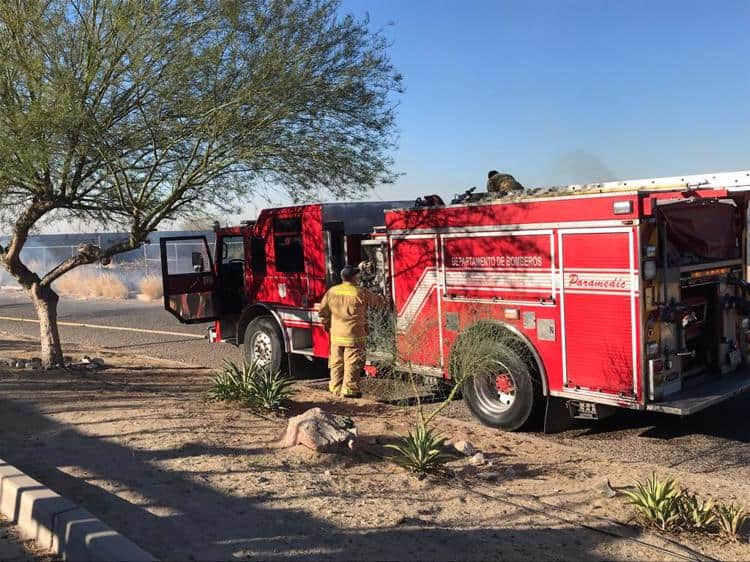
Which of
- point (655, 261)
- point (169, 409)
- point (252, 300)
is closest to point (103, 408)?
point (169, 409)

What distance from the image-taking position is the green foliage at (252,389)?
7.69m

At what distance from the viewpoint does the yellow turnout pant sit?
8.56 meters

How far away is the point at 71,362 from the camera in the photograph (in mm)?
11320

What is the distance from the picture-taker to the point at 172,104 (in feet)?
27.4

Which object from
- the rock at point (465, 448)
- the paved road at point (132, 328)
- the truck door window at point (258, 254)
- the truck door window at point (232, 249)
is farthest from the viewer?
the paved road at point (132, 328)

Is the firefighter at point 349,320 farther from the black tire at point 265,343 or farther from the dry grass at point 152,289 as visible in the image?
the dry grass at point 152,289

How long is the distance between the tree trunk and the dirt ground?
2.37 metres

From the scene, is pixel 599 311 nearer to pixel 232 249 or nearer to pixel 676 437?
pixel 676 437

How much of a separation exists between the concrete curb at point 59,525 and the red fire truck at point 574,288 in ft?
12.1

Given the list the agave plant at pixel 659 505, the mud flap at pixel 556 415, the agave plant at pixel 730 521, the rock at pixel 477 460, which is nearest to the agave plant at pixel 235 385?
the rock at pixel 477 460

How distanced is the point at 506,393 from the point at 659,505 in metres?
3.07

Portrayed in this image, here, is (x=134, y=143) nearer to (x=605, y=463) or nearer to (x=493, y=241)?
(x=493, y=241)

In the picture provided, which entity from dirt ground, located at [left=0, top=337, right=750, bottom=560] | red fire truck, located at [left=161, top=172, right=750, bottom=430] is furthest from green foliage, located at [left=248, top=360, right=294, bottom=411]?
red fire truck, located at [left=161, top=172, right=750, bottom=430]

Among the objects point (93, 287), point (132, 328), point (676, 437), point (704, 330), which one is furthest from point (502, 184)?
point (93, 287)
